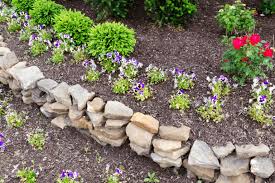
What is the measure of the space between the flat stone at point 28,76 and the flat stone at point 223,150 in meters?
2.43

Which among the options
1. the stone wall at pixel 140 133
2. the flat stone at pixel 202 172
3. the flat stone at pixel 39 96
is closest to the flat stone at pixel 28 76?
the stone wall at pixel 140 133

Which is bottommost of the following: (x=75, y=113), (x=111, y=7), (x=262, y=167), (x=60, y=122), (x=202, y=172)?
(x=60, y=122)

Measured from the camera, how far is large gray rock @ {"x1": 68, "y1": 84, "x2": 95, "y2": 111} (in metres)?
4.49

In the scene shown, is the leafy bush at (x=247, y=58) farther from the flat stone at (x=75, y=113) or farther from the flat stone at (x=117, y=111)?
the flat stone at (x=75, y=113)

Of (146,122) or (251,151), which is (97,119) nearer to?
(146,122)

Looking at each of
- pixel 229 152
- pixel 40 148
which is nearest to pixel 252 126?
pixel 229 152

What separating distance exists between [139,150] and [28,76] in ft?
5.99

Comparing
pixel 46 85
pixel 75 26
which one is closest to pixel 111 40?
pixel 75 26

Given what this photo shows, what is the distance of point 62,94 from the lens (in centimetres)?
466

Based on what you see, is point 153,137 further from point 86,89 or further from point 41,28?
point 41,28

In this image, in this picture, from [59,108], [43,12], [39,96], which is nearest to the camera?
[59,108]

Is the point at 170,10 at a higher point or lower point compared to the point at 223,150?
higher

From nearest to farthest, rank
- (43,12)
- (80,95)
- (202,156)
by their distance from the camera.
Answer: (202,156) < (80,95) < (43,12)

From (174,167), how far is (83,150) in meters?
1.16
